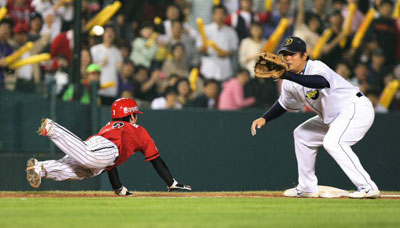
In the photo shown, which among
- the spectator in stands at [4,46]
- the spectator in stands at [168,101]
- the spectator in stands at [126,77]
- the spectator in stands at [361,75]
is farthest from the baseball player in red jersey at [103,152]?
the spectator in stands at [361,75]

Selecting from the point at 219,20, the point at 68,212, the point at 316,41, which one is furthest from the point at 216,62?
the point at 68,212

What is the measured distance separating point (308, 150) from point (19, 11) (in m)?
5.69

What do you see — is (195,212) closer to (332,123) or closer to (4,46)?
(332,123)

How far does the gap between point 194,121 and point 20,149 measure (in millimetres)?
2676

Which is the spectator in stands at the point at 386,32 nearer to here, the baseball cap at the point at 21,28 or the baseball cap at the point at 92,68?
the baseball cap at the point at 92,68

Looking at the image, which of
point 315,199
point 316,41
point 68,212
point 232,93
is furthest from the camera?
point 316,41

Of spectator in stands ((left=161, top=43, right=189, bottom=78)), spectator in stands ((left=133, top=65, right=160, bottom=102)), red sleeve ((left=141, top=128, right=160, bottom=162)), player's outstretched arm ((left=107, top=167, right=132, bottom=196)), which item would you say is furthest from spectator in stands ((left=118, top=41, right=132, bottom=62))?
player's outstretched arm ((left=107, top=167, right=132, bottom=196))

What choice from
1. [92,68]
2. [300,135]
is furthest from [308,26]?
[300,135]

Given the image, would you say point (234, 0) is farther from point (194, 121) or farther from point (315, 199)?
point (315, 199)

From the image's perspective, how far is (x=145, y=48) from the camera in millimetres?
13734

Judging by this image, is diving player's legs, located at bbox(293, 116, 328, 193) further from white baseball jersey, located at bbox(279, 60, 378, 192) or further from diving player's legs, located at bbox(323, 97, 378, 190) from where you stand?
diving player's legs, located at bbox(323, 97, 378, 190)

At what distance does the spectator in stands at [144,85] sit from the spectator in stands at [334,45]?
3146 millimetres

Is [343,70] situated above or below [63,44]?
below

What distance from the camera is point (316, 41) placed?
14.2 meters
